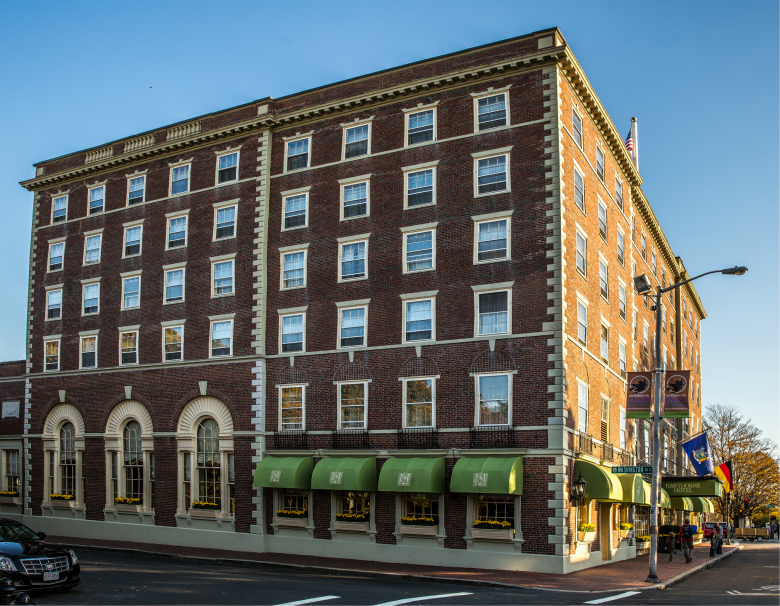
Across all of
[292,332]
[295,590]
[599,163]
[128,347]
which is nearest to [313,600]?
[295,590]

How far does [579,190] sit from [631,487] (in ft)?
39.6

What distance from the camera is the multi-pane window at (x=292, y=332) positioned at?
3341 centimetres

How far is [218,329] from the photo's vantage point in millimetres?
35469

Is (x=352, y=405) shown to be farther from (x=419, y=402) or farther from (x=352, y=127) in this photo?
(x=352, y=127)

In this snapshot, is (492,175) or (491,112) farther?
(491,112)

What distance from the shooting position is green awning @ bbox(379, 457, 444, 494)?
92.4ft

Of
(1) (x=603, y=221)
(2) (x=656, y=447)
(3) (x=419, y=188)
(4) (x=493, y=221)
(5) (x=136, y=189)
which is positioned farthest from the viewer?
(5) (x=136, y=189)

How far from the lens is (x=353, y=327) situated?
105ft

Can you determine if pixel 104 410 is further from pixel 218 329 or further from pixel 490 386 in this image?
pixel 490 386

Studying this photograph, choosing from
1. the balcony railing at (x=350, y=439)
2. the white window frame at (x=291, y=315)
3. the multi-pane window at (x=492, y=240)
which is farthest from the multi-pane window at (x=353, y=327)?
the multi-pane window at (x=492, y=240)

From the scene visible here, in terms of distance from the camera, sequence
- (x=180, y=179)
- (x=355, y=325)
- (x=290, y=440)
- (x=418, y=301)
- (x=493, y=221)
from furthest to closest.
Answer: (x=180, y=179), (x=290, y=440), (x=355, y=325), (x=418, y=301), (x=493, y=221)

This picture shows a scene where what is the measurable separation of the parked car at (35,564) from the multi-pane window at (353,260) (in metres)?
16.0

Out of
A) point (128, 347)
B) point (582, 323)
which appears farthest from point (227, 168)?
point (582, 323)

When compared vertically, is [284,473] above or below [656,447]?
below
